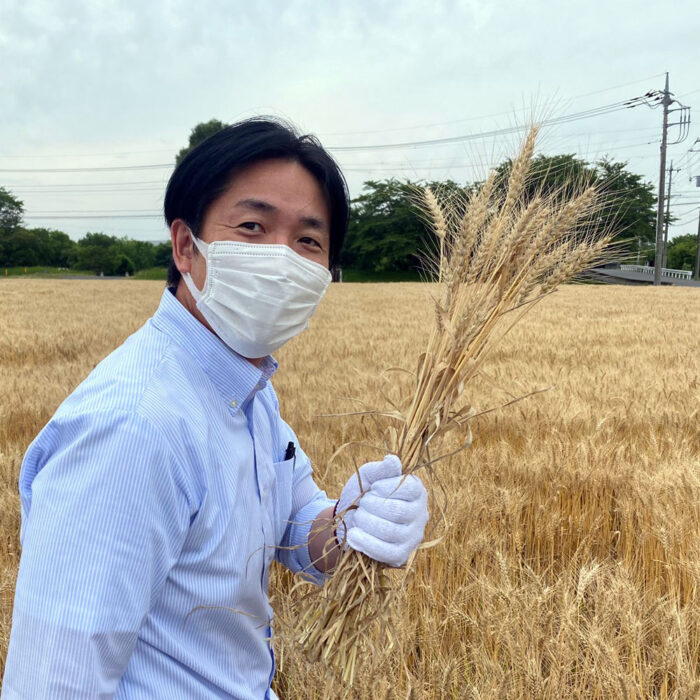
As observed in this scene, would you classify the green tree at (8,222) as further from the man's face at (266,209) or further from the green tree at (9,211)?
Result: the man's face at (266,209)

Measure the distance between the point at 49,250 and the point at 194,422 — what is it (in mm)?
78548

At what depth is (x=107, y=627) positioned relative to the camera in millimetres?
967

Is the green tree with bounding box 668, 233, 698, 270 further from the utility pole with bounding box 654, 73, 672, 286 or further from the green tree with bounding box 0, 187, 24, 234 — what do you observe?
the green tree with bounding box 0, 187, 24, 234

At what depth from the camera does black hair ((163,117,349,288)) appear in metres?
1.38

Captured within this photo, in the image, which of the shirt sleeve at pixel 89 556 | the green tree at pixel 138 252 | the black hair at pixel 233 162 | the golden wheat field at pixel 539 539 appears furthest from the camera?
the green tree at pixel 138 252

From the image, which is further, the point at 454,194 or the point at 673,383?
the point at 673,383

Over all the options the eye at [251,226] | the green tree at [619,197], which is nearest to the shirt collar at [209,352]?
the eye at [251,226]

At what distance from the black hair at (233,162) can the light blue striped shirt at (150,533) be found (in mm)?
257

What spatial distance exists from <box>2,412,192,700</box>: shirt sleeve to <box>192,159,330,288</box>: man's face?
1.87 ft

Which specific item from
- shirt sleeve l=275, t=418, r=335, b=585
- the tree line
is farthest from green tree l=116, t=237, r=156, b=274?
shirt sleeve l=275, t=418, r=335, b=585

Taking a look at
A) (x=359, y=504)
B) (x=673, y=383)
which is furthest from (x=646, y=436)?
(x=359, y=504)

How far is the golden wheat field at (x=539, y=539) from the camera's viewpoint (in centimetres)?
160

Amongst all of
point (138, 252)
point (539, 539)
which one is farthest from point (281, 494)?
point (138, 252)

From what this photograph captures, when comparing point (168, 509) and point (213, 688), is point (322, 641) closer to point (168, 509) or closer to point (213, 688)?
point (213, 688)
